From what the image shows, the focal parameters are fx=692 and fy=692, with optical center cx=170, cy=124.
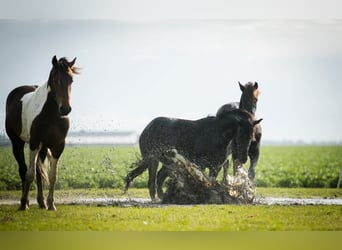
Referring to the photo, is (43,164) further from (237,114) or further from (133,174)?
(237,114)

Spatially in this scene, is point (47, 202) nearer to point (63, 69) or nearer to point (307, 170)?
point (63, 69)

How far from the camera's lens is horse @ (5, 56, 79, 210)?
7078mm

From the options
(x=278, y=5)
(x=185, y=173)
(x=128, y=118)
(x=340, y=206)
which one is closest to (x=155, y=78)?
(x=128, y=118)

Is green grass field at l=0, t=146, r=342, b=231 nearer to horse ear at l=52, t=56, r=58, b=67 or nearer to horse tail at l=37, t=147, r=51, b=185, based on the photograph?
horse tail at l=37, t=147, r=51, b=185

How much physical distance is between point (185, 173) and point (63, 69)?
181cm

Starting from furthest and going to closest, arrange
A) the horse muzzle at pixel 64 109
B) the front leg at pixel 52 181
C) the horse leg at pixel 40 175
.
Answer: the horse leg at pixel 40 175 → the front leg at pixel 52 181 → the horse muzzle at pixel 64 109

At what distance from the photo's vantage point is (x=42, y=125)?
720cm

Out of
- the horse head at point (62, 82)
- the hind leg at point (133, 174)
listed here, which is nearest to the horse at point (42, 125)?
the horse head at point (62, 82)

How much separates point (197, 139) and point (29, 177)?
1933 millimetres

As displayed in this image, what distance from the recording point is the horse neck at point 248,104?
7.84m

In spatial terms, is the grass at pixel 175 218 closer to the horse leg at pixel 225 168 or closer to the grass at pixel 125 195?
the grass at pixel 125 195

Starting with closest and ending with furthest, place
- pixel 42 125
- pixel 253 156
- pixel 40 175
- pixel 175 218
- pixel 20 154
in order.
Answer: pixel 175 218 → pixel 42 125 → pixel 40 175 → pixel 20 154 → pixel 253 156

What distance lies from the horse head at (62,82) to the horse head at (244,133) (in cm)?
199

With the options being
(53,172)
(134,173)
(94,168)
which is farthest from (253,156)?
(53,172)
